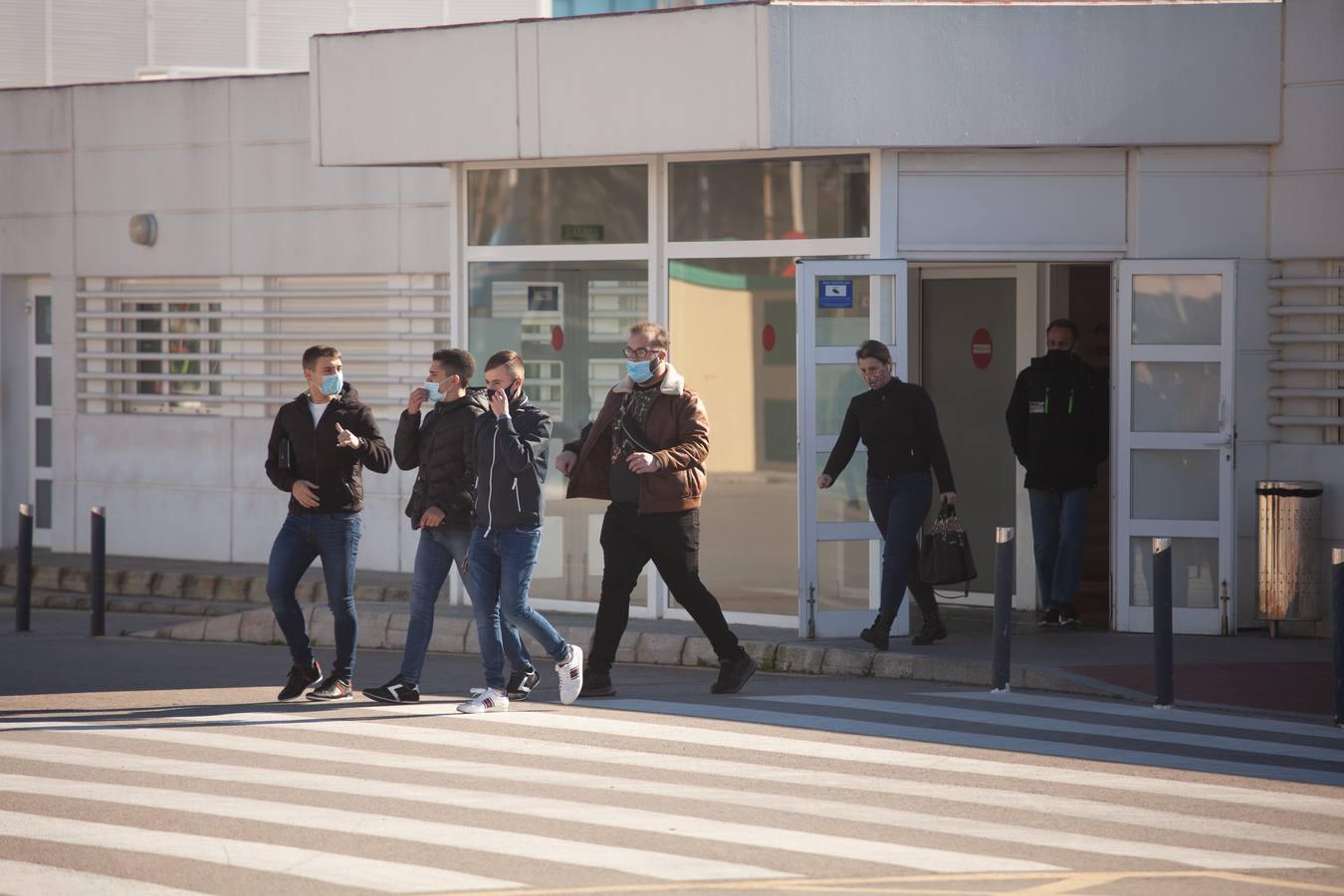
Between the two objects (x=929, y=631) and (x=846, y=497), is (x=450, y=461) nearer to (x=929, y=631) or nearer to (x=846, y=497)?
(x=846, y=497)

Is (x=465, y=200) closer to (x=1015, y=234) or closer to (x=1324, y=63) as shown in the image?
(x=1015, y=234)

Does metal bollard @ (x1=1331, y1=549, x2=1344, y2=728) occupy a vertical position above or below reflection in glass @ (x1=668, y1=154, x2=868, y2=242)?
below

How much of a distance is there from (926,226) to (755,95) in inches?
58.8

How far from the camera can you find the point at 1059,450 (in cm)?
1377

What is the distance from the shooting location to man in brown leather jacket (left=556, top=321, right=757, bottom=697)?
10688 millimetres

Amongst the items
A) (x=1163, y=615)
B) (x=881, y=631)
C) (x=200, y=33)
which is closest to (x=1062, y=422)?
(x=881, y=631)

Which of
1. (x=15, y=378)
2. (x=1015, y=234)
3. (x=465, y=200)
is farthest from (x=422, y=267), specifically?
(x=1015, y=234)

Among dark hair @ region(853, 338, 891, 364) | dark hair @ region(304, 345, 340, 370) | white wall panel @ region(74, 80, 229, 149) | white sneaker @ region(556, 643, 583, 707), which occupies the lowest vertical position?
white sneaker @ region(556, 643, 583, 707)


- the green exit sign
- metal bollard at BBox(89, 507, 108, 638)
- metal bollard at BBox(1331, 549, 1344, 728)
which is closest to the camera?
metal bollard at BBox(1331, 549, 1344, 728)

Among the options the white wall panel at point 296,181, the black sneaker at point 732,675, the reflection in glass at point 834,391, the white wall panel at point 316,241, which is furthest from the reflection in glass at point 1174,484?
the white wall panel at point 296,181

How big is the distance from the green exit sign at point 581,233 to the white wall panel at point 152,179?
561 centimetres

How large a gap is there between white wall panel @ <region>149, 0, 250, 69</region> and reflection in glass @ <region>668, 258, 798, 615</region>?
1095 cm

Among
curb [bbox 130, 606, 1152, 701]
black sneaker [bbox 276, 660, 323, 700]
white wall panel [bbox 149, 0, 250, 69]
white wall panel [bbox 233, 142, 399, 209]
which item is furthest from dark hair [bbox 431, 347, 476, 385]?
white wall panel [bbox 149, 0, 250, 69]

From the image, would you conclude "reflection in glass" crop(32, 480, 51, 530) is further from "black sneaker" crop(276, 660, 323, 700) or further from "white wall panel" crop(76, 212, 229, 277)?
"black sneaker" crop(276, 660, 323, 700)
